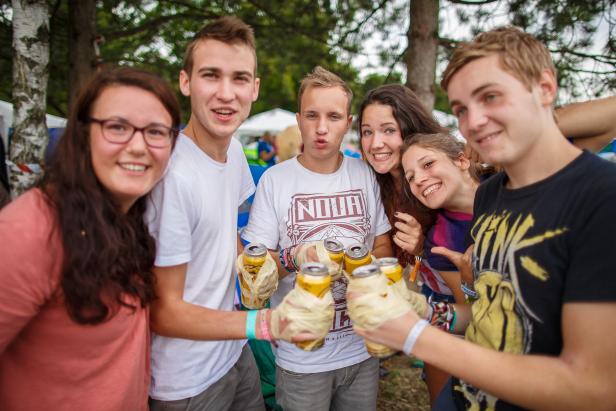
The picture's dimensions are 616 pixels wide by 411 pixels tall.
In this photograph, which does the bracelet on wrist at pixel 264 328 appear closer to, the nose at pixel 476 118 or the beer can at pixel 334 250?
the beer can at pixel 334 250

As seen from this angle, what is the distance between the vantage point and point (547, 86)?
1410 millimetres

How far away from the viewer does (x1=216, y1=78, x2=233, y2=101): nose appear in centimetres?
208

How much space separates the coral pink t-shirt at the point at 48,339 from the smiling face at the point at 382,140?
1711 mm

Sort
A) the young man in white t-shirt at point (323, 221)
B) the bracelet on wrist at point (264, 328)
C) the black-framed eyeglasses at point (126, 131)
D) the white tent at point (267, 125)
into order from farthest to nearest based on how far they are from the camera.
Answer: the white tent at point (267, 125) → the young man in white t-shirt at point (323, 221) → the bracelet on wrist at point (264, 328) → the black-framed eyeglasses at point (126, 131)

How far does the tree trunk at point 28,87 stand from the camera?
13.1 ft

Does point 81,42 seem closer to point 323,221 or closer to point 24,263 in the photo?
point 323,221

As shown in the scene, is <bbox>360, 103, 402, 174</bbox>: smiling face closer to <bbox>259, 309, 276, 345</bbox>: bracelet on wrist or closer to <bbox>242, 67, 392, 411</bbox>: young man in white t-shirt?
<bbox>242, 67, 392, 411</bbox>: young man in white t-shirt

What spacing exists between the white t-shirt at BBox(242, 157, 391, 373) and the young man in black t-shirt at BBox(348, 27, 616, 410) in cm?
91

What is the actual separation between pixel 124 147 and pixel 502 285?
1523 millimetres

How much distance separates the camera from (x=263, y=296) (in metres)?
2.14

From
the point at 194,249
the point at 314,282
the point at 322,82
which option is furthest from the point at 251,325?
the point at 322,82

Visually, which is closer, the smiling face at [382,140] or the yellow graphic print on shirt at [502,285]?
the yellow graphic print on shirt at [502,285]

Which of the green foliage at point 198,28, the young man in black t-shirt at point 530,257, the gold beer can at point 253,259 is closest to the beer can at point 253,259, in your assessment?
the gold beer can at point 253,259

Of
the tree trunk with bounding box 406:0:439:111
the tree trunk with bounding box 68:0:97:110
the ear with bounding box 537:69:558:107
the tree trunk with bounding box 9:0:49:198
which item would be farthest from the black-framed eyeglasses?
the tree trunk with bounding box 68:0:97:110
